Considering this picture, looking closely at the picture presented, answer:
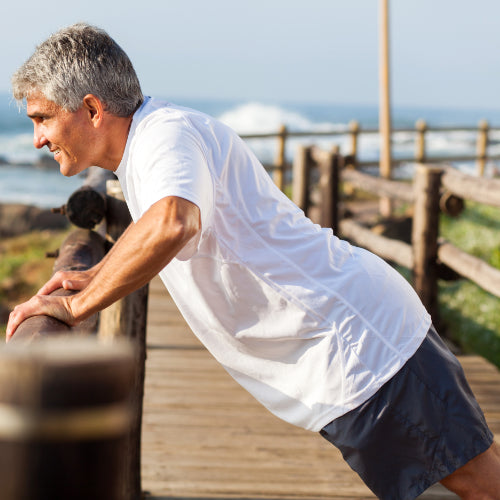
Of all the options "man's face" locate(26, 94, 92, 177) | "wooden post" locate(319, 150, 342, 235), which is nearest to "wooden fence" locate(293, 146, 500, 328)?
"wooden post" locate(319, 150, 342, 235)

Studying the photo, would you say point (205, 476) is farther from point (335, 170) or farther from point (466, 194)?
point (335, 170)

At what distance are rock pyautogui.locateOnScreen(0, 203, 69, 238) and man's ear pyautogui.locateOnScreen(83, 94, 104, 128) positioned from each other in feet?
55.9

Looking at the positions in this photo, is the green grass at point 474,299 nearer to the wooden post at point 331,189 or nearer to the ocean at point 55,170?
the wooden post at point 331,189

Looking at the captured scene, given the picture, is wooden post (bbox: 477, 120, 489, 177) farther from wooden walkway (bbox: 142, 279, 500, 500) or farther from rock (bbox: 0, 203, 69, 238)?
wooden walkway (bbox: 142, 279, 500, 500)

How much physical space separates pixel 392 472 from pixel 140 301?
1.06 meters

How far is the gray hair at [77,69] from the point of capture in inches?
59.7

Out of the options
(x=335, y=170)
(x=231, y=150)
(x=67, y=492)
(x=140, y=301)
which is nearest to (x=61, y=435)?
(x=67, y=492)

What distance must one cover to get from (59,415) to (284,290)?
1226 millimetres

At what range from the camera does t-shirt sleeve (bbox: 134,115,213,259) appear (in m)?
1.40

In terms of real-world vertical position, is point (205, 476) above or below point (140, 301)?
below

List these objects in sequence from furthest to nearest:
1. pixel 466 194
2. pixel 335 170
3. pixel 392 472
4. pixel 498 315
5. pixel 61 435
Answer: pixel 335 170, pixel 498 315, pixel 466 194, pixel 392 472, pixel 61 435

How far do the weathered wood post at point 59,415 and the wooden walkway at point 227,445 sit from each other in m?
2.33

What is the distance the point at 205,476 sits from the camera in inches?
114

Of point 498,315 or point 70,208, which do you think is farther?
point 498,315
